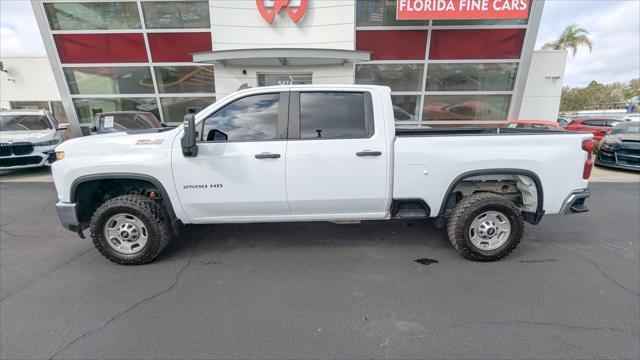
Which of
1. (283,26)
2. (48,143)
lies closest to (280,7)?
(283,26)

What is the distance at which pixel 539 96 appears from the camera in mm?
11922

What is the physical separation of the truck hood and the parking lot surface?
557cm

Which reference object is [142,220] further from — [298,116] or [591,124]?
[591,124]

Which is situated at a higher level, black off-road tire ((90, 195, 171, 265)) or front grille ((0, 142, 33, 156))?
front grille ((0, 142, 33, 156))

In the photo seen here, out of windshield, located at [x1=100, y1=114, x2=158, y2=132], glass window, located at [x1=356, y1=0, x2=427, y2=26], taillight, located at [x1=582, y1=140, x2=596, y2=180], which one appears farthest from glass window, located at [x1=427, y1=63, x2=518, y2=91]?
windshield, located at [x1=100, y1=114, x2=158, y2=132]

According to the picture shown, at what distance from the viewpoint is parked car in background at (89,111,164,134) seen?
8508 millimetres

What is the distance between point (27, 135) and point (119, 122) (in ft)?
7.59

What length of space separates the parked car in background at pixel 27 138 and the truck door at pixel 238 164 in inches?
309

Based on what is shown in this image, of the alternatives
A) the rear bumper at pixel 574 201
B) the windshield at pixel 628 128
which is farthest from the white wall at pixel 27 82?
the windshield at pixel 628 128

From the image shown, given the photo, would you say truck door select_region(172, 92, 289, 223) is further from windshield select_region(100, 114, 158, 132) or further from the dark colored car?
the dark colored car

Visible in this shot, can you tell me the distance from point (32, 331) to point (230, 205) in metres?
1.92

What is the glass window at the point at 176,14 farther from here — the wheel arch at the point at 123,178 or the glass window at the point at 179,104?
the wheel arch at the point at 123,178

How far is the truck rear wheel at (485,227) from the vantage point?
11.5ft

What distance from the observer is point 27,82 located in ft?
51.7
